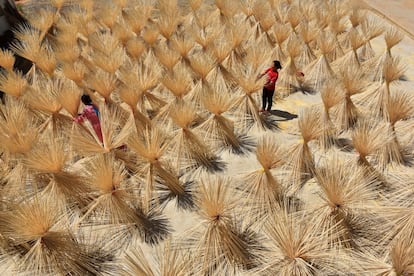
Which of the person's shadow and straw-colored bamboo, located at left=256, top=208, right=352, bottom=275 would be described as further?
the person's shadow

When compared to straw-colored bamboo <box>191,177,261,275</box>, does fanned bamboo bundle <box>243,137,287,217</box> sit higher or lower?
higher

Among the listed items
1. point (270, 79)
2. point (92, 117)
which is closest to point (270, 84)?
point (270, 79)

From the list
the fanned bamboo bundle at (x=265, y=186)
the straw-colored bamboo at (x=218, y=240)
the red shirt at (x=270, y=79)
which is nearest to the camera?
the straw-colored bamboo at (x=218, y=240)

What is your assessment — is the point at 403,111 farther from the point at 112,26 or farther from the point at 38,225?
the point at 112,26

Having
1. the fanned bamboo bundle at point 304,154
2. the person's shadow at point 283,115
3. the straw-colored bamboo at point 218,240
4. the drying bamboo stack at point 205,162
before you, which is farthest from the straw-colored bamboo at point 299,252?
the person's shadow at point 283,115

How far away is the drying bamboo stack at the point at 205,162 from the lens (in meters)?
2.13

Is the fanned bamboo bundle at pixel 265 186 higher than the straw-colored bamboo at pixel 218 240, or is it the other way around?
the fanned bamboo bundle at pixel 265 186

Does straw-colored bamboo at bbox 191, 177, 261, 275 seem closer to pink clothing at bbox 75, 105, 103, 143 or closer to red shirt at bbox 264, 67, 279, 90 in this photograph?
pink clothing at bbox 75, 105, 103, 143

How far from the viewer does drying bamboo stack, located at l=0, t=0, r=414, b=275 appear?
83.8 inches

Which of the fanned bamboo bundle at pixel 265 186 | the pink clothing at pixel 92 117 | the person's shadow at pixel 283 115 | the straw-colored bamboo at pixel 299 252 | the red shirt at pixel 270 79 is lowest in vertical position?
the straw-colored bamboo at pixel 299 252

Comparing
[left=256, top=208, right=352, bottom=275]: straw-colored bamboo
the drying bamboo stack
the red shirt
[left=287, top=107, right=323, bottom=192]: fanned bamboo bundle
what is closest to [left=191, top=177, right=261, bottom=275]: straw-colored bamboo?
the drying bamboo stack

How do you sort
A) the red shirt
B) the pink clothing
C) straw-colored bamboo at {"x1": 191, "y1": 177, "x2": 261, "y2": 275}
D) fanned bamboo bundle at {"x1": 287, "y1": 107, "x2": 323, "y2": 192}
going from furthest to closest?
1. the red shirt
2. the pink clothing
3. fanned bamboo bundle at {"x1": 287, "y1": 107, "x2": 323, "y2": 192}
4. straw-colored bamboo at {"x1": 191, "y1": 177, "x2": 261, "y2": 275}

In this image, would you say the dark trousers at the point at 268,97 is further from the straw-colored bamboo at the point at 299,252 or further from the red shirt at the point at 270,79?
the straw-colored bamboo at the point at 299,252

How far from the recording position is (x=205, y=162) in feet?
10.0
